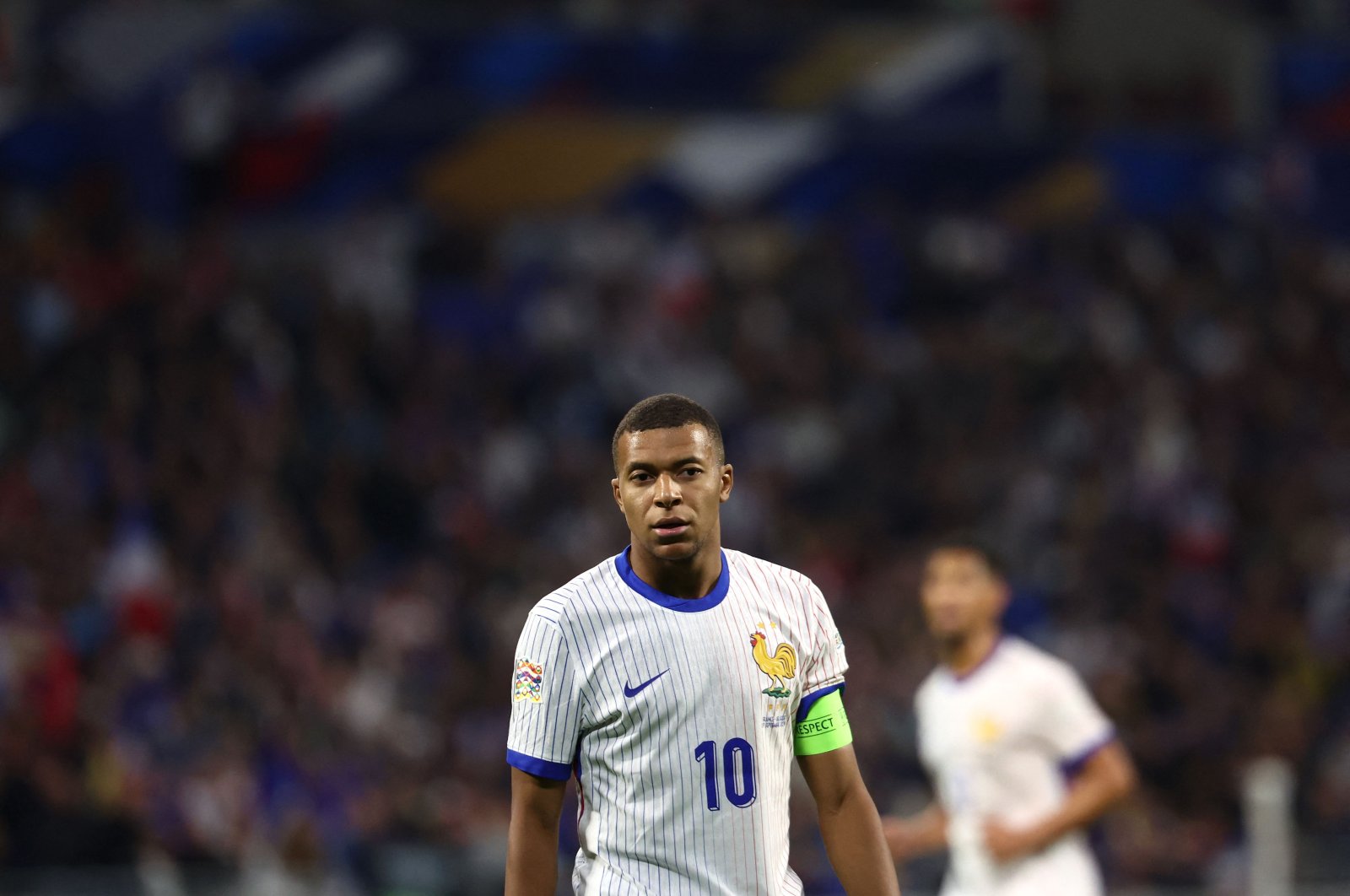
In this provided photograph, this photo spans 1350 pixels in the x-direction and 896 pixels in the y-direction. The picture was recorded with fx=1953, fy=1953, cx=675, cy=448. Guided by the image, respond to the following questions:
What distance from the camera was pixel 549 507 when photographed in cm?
1320

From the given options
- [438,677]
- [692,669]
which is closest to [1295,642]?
[438,677]

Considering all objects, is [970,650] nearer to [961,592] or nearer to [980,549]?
[961,592]

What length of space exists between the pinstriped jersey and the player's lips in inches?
6.3

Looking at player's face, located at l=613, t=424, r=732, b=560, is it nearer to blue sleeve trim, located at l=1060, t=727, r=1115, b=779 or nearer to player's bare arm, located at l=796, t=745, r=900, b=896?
player's bare arm, located at l=796, t=745, r=900, b=896

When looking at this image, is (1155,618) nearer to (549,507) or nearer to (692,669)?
(549,507)

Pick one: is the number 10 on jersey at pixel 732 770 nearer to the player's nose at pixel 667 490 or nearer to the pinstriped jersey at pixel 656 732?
the pinstriped jersey at pixel 656 732

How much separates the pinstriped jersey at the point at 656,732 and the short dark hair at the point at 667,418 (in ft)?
1.07

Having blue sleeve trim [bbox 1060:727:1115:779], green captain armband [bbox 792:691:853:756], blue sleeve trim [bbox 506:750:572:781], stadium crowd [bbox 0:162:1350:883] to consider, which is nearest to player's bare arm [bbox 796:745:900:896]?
green captain armband [bbox 792:691:853:756]

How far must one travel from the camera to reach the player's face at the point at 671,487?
3.98 meters

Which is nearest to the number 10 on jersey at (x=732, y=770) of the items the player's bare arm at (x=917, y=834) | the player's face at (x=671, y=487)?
the player's face at (x=671, y=487)

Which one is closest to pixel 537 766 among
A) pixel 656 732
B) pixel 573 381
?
pixel 656 732

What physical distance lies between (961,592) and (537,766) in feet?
9.13

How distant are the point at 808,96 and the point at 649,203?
173 cm

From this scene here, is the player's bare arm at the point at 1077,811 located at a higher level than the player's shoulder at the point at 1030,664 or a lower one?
lower
